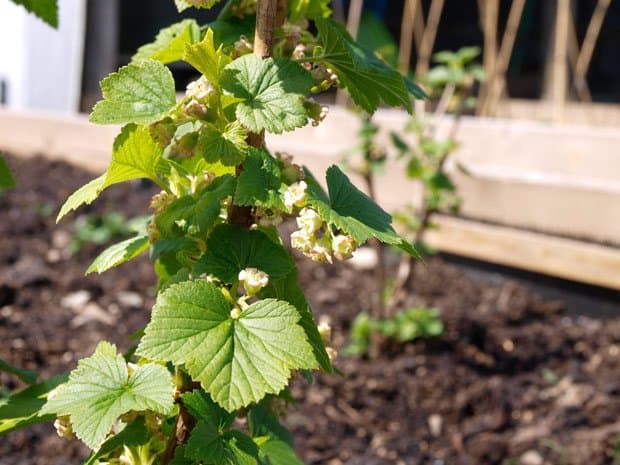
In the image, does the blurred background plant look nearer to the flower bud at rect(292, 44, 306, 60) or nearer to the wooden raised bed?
the wooden raised bed

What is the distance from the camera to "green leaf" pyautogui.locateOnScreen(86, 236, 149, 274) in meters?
0.89

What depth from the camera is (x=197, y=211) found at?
2.71ft

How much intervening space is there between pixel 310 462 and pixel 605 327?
1.14 metres

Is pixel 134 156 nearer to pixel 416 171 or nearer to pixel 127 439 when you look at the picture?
pixel 127 439

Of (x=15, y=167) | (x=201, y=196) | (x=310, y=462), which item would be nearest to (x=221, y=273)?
(x=201, y=196)

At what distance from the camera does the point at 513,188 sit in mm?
2996

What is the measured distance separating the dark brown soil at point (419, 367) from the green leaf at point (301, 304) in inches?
45.8

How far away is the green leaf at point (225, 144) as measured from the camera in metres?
0.79

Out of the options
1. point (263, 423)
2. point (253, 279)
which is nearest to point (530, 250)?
point (263, 423)

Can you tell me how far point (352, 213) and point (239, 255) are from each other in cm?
11

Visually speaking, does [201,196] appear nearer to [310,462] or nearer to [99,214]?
[310,462]

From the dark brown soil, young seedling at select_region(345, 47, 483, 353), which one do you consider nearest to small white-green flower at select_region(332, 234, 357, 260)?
the dark brown soil

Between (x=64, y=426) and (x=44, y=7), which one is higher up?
(x=44, y=7)

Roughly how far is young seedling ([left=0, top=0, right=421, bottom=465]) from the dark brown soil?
1.11 m
